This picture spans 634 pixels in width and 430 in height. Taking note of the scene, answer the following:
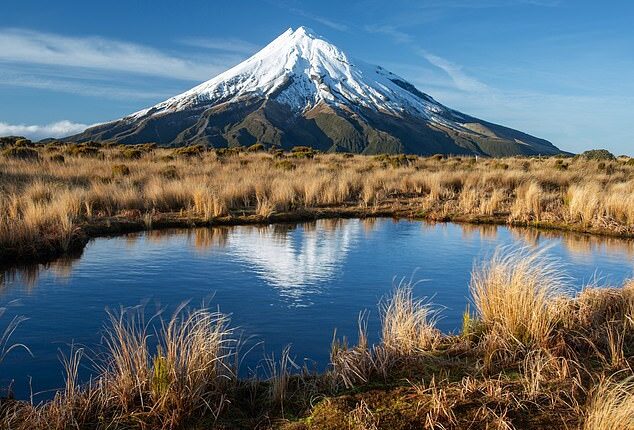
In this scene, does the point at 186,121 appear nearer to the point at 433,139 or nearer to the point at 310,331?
the point at 433,139

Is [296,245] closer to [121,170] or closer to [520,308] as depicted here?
[520,308]

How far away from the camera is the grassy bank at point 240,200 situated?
12289 millimetres

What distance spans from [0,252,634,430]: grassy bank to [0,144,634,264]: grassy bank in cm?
723

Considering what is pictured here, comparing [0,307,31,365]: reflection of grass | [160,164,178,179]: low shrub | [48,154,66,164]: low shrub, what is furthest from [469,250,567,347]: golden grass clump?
[48,154,66,164]: low shrub

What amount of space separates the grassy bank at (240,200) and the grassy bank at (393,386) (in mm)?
7231

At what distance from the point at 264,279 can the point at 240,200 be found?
9.32 meters

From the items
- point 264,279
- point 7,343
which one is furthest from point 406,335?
point 7,343

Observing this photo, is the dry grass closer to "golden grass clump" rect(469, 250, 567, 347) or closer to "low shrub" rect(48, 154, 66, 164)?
"golden grass clump" rect(469, 250, 567, 347)

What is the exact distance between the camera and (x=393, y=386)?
4863mm

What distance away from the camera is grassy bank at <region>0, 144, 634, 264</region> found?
1229cm

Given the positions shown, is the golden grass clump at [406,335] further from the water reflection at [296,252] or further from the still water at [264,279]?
the water reflection at [296,252]

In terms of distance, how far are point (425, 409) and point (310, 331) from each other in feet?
9.02

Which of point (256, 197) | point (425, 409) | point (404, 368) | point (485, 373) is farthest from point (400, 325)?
point (256, 197)

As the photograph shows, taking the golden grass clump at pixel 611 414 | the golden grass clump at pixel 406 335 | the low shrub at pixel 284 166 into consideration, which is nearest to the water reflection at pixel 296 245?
the golden grass clump at pixel 406 335
